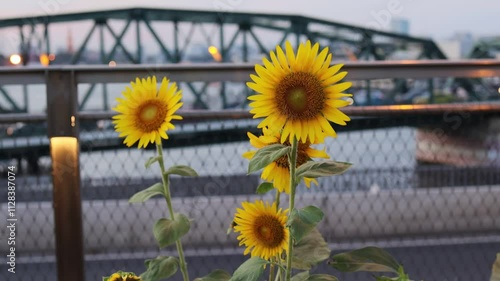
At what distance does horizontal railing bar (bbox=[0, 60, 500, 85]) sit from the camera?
168 cm

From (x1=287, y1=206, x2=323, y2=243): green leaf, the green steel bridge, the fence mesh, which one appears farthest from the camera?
the green steel bridge

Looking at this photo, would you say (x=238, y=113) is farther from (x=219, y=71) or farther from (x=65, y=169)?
(x=65, y=169)

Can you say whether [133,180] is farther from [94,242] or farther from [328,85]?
[328,85]

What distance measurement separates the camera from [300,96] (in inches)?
26.3

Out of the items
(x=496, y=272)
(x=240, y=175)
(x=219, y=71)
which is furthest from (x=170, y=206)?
(x=240, y=175)

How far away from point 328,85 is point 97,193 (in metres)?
3.82

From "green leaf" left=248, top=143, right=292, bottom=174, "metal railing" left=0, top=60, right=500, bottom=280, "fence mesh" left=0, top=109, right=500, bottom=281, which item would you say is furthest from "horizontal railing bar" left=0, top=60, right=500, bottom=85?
"green leaf" left=248, top=143, right=292, bottom=174

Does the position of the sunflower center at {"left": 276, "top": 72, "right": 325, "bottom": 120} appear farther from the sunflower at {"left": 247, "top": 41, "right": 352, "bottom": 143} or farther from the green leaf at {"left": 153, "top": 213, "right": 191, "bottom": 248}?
the green leaf at {"left": 153, "top": 213, "right": 191, "bottom": 248}

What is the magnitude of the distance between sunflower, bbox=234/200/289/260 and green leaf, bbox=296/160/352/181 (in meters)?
0.10

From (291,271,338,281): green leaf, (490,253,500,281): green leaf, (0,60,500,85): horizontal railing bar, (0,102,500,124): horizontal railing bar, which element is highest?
(0,60,500,85): horizontal railing bar

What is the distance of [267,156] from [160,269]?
225 mm

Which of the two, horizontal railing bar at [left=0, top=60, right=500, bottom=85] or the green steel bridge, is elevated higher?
the green steel bridge

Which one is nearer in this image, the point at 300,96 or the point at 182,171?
the point at 300,96

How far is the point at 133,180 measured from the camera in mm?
4125
